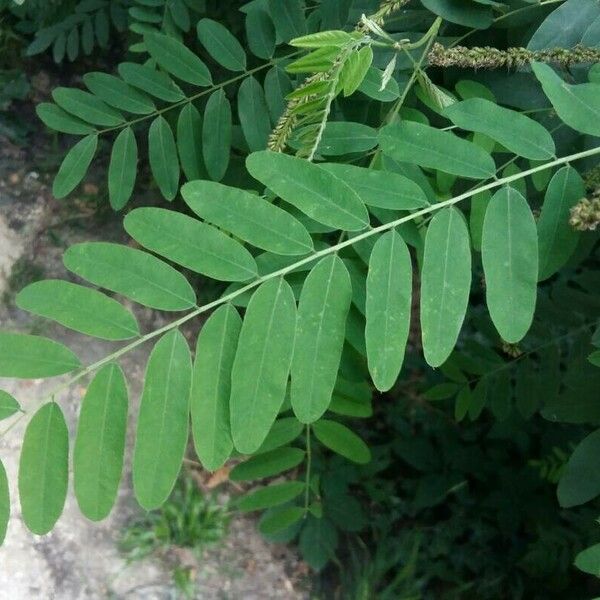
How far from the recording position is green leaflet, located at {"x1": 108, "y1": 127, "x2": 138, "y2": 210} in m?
1.77

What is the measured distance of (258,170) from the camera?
41.5 inches

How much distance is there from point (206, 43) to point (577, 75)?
84 centimetres

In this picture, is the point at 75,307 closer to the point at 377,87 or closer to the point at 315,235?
the point at 315,235

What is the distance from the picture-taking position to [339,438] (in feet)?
6.15

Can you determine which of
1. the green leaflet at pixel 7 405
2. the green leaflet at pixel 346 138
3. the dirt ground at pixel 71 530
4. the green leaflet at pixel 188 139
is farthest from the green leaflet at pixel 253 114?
the dirt ground at pixel 71 530

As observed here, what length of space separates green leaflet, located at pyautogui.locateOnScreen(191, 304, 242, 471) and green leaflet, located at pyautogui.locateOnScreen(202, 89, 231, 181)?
65cm

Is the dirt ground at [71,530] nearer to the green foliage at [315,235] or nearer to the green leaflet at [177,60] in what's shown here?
the green foliage at [315,235]

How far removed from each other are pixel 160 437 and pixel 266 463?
3.07 feet

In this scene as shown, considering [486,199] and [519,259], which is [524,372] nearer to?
[486,199]

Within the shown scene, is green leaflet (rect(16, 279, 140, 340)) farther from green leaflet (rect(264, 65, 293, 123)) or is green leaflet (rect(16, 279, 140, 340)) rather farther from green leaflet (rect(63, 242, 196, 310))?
green leaflet (rect(264, 65, 293, 123))

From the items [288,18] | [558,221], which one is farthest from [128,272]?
[288,18]

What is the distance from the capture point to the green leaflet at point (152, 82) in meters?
1.69

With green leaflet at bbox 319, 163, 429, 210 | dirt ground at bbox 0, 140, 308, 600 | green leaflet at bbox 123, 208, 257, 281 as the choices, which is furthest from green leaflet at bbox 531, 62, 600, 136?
dirt ground at bbox 0, 140, 308, 600

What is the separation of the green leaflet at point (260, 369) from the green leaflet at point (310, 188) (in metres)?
0.15
